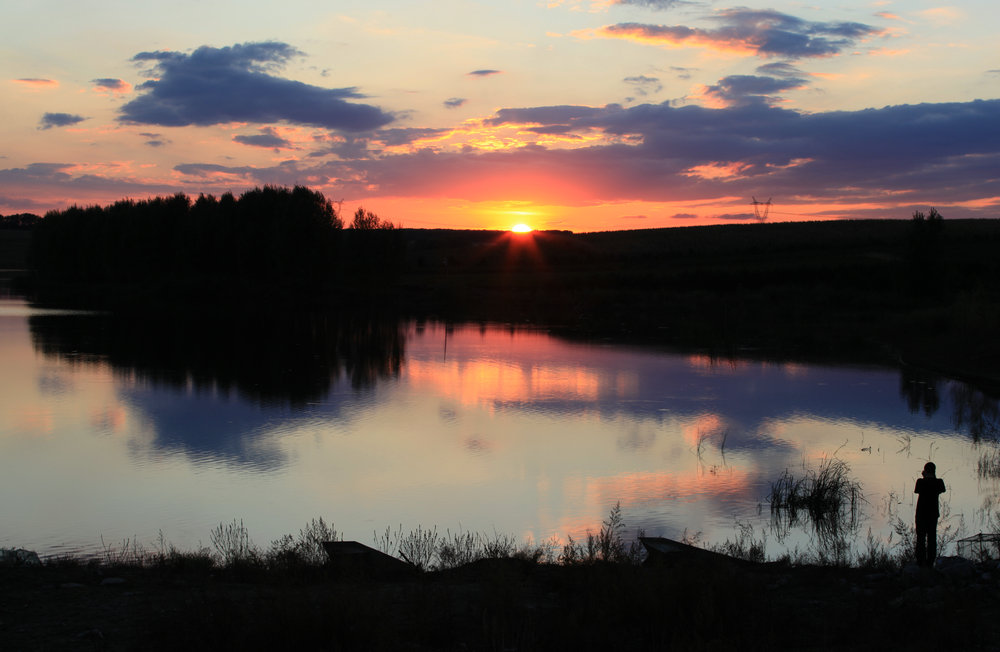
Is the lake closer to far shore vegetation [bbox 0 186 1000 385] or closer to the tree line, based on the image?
far shore vegetation [bbox 0 186 1000 385]

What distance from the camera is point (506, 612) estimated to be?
5906 mm

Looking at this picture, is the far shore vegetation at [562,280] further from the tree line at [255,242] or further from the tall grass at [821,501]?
the tall grass at [821,501]

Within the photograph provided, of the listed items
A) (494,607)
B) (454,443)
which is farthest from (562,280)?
(494,607)

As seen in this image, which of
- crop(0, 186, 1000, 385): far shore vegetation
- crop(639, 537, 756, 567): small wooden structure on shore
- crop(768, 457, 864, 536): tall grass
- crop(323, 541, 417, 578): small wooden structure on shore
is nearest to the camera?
crop(639, 537, 756, 567): small wooden structure on shore

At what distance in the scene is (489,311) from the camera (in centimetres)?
5591

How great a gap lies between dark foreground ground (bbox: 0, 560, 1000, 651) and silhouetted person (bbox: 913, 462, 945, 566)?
883mm

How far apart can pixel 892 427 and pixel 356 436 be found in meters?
10.9

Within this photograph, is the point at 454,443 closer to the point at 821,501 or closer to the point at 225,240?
the point at 821,501

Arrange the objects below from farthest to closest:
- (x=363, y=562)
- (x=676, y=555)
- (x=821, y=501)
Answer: (x=821, y=501), (x=676, y=555), (x=363, y=562)

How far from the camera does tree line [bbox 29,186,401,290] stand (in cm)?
6272

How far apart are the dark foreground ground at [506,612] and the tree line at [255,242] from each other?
56.9 m

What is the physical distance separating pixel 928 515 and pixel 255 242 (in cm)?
5998

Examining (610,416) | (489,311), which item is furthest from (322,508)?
(489,311)

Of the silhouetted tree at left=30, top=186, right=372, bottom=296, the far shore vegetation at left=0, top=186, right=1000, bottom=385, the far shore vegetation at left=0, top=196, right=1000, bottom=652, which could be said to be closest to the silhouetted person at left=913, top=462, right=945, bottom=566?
the far shore vegetation at left=0, top=196, right=1000, bottom=652
